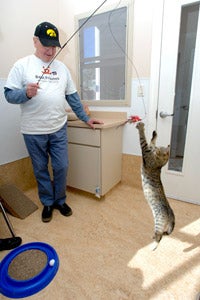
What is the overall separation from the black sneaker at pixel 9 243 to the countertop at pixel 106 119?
104cm

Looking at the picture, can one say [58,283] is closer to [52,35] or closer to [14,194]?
[14,194]

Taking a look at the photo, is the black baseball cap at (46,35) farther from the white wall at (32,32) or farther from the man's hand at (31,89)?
the white wall at (32,32)

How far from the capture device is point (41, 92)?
141 cm

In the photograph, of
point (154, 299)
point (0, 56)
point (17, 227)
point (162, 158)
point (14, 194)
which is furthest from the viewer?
point (14, 194)

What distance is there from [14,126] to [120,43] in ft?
4.44

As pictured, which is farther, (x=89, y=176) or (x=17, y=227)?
(x=89, y=176)

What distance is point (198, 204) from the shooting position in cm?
185

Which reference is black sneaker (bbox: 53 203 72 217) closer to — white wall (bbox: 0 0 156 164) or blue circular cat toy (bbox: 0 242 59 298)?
blue circular cat toy (bbox: 0 242 59 298)

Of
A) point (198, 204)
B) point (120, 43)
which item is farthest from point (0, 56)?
point (198, 204)

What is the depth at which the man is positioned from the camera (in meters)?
1.32

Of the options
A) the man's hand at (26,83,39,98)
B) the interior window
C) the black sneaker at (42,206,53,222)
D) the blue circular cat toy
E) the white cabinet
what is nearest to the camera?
the blue circular cat toy

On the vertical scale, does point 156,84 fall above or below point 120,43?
below

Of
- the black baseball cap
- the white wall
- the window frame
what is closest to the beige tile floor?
the white wall

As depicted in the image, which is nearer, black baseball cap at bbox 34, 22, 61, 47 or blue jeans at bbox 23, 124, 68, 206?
black baseball cap at bbox 34, 22, 61, 47
